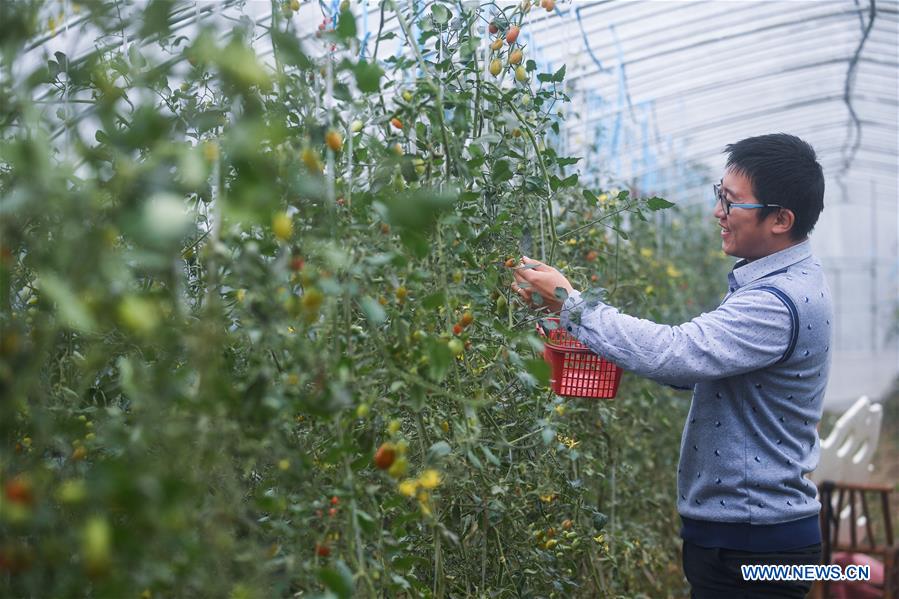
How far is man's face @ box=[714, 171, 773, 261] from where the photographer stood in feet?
5.95

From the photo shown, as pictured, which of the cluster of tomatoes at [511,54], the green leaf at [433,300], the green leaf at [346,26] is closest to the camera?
the green leaf at [346,26]

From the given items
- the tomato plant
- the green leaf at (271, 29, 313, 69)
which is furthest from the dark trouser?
the green leaf at (271, 29, 313, 69)

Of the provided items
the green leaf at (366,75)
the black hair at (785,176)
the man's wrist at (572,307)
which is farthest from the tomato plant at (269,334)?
the black hair at (785,176)

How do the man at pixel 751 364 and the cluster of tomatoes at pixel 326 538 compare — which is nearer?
the cluster of tomatoes at pixel 326 538

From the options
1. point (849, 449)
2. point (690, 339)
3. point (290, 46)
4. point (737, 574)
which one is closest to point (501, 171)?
point (690, 339)

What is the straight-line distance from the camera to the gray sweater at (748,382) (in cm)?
167

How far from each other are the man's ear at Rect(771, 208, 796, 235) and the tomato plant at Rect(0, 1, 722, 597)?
248 mm

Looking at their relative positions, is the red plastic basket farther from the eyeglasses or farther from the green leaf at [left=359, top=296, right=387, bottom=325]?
the green leaf at [left=359, top=296, right=387, bottom=325]

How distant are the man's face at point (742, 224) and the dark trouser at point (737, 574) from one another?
58 cm

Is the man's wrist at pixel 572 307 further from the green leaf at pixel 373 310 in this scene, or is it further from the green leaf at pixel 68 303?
the green leaf at pixel 68 303

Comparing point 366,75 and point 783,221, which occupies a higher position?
point 366,75

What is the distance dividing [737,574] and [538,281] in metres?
0.69

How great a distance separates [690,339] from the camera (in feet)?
5.50

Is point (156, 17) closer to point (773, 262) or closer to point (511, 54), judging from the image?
point (511, 54)
